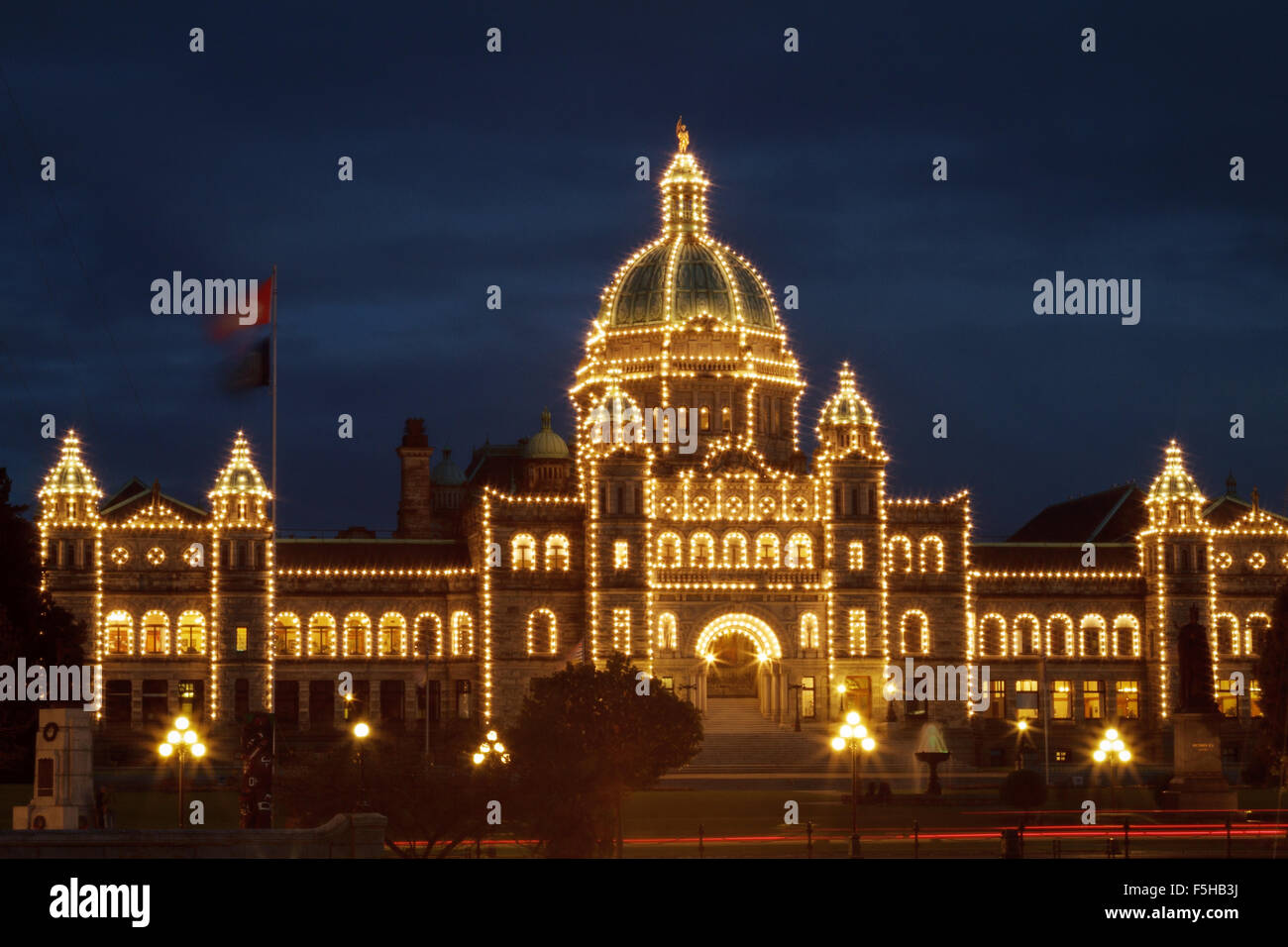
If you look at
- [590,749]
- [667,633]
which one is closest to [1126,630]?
[667,633]

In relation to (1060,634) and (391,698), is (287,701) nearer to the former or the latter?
(391,698)

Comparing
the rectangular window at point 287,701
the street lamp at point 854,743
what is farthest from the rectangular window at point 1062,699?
the rectangular window at point 287,701

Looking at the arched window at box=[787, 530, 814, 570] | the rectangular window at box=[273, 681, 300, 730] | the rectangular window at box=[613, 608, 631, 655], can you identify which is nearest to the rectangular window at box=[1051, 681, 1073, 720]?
the arched window at box=[787, 530, 814, 570]

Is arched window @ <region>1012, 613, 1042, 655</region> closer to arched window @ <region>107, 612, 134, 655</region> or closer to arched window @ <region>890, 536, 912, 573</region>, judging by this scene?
arched window @ <region>890, 536, 912, 573</region>

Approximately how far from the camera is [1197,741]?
80.6 m

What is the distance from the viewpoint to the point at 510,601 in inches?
4670

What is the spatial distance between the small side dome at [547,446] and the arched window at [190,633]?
35933 millimetres

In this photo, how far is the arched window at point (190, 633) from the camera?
119m

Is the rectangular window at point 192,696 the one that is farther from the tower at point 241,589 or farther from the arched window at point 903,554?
the arched window at point 903,554

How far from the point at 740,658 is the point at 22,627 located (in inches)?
1830

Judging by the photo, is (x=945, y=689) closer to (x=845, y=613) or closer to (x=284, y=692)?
(x=845, y=613)

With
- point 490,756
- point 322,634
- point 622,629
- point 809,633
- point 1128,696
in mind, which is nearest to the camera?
point 490,756

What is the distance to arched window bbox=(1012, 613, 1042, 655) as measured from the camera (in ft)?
408
